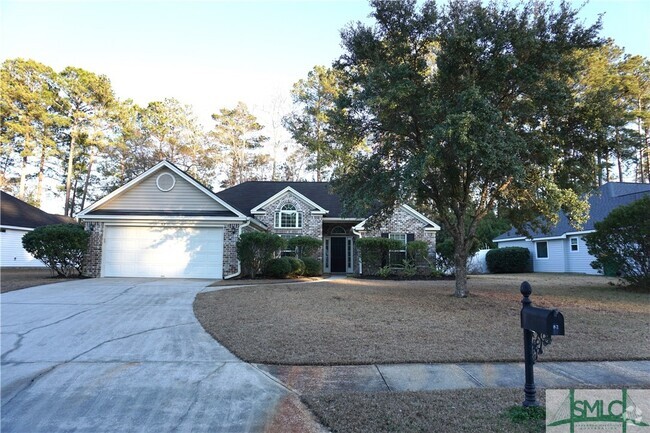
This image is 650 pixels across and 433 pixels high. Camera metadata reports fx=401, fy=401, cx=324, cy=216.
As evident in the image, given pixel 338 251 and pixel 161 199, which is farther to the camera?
pixel 338 251

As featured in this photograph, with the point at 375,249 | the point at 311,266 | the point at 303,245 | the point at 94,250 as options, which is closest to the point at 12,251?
the point at 94,250

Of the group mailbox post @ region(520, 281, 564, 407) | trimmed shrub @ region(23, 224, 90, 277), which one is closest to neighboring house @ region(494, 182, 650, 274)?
mailbox post @ region(520, 281, 564, 407)

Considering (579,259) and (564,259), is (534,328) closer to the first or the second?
(579,259)

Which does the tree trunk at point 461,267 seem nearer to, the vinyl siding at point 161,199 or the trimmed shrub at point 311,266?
the trimmed shrub at point 311,266

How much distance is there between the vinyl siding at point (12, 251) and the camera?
23.1 m

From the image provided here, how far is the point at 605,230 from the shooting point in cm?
1330

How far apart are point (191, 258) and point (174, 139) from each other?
23350mm

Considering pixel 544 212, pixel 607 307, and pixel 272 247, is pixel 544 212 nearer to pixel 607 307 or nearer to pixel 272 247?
pixel 607 307

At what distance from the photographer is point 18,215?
24828 millimetres

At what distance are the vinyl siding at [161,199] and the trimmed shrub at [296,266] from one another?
367 cm

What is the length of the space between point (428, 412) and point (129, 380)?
3284mm

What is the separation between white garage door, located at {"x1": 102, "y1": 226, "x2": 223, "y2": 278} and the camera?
1596 cm

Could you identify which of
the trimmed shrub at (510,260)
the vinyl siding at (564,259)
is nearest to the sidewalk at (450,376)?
the vinyl siding at (564,259)

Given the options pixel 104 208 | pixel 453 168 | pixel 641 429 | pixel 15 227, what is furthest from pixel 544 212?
pixel 15 227
